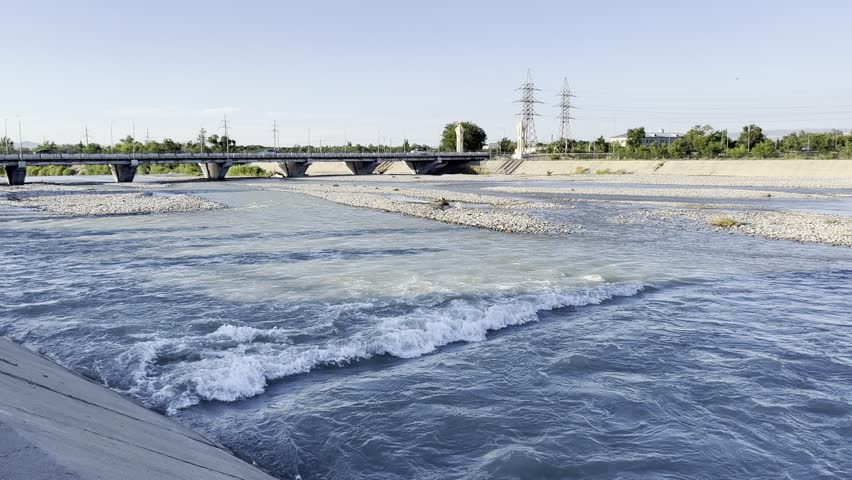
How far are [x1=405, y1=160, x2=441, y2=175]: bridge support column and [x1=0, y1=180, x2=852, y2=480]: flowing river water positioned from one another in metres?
118

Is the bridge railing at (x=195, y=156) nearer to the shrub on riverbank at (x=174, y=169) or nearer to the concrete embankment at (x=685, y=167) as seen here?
the concrete embankment at (x=685, y=167)

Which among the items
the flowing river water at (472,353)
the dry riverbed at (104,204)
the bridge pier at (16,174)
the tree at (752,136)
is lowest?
the flowing river water at (472,353)

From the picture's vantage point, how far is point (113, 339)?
1441 centimetres

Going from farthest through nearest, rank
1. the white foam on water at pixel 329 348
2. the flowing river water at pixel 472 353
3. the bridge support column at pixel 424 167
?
the bridge support column at pixel 424 167, the white foam on water at pixel 329 348, the flowing river water at pixel 472 353

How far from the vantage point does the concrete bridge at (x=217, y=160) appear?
92688mm

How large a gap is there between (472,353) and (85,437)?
29.8ft

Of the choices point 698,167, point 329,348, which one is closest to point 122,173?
point 329,348

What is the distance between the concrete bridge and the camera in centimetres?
9269

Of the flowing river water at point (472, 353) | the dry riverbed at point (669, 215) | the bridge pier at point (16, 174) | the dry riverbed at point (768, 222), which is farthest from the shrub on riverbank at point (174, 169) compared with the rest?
the flowing river water at point (472, 353)

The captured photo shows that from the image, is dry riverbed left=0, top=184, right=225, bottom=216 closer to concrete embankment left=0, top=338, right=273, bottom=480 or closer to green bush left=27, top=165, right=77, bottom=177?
concrete embankment left=0, top=338, right=273, bottom=480

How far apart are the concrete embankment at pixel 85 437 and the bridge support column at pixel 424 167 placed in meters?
136

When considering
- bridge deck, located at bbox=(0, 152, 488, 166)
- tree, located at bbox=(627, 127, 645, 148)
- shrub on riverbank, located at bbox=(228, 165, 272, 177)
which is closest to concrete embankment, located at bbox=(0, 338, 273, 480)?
bridge deck, located at bbox=(0, 152, 488, 166)

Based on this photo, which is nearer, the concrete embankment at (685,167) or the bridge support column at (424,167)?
the concrete embankment at (685,167)

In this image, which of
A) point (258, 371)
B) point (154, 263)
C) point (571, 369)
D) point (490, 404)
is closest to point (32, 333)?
point (258, 371)
